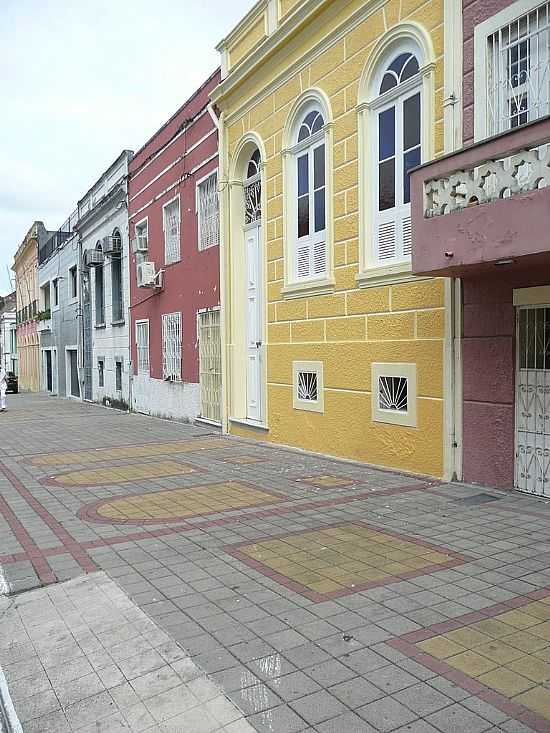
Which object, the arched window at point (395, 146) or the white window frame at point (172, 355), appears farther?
the white window frame at point (172, 355)

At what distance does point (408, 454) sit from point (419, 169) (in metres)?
3.42

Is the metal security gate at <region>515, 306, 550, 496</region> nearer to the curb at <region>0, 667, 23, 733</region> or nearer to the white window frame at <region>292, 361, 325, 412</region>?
the white window frame at <region>292, 361, 325, 412</region>

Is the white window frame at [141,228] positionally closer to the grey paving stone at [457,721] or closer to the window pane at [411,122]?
the window pane at [411,122]

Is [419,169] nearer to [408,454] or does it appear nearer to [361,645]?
[408,454]

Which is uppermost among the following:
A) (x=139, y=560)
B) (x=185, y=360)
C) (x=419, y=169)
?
(x=419, y=169)

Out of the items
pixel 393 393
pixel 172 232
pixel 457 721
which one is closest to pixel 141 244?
pixel 172 232

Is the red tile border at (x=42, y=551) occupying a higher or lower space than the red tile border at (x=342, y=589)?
lower

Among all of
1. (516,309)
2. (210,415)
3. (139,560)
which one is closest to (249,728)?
(139,560)

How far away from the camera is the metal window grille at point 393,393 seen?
8.19 m

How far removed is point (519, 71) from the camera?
6668 mm

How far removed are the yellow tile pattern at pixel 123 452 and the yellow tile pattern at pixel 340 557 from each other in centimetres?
536

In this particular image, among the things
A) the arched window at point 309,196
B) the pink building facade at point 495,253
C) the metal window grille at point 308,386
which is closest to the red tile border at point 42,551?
the pink building facade at point 495,253

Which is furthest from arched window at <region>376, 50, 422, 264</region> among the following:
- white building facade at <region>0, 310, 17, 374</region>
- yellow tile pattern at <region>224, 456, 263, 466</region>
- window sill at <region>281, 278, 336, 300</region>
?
white building facade at <region>0, 310, 17, 374</region>

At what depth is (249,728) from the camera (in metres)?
2.79
